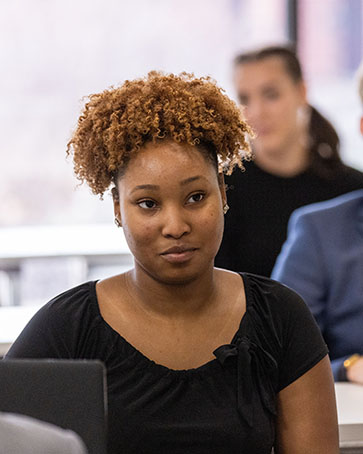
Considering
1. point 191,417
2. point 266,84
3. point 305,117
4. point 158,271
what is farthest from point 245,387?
point 305,117

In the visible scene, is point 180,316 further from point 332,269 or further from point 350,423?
point 332,269

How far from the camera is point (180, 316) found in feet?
3.90

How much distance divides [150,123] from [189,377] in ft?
1.28

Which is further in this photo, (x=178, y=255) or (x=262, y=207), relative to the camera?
(x=262, y=207)

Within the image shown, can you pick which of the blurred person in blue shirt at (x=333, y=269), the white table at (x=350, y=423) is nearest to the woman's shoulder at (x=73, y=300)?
the white table at (x=350, y=423)

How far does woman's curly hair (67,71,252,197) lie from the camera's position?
1084 millimetres

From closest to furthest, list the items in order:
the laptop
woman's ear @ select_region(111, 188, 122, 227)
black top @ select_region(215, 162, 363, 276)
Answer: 1. the laptop
2. woman's ear @ select_region(111, 188, 122, 227)
3. black top @ select_region(215, 162, 363, 276)

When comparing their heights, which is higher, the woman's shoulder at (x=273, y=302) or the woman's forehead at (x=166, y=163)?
the woman's forehead at (x=166, y=163)

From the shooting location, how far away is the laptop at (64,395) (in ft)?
2.42

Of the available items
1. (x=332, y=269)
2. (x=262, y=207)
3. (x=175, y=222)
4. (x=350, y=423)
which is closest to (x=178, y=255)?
(x=175, y=222)

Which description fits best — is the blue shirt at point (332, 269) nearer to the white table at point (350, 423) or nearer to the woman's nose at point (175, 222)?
Result: the white table at point (350, 423)

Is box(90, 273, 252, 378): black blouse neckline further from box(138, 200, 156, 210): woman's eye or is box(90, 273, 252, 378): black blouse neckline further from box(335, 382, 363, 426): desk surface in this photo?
box(335, 382, 363, 426): desk surface

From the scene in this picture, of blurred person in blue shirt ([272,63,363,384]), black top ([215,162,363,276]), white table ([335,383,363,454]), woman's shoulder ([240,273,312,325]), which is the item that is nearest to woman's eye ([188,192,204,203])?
woman's shoulder ([240,273,312,325])

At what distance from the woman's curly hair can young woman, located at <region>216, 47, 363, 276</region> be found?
1.29 m
